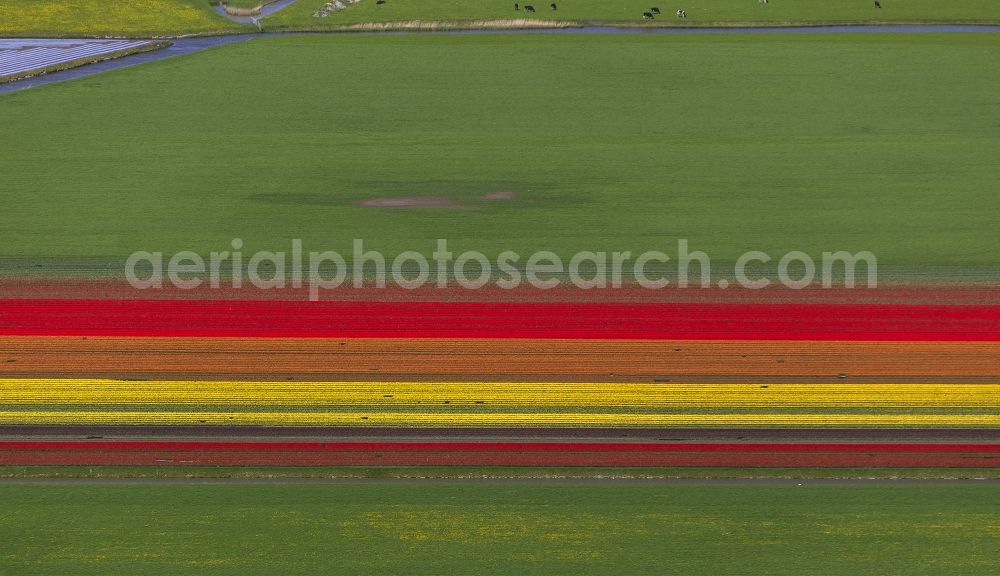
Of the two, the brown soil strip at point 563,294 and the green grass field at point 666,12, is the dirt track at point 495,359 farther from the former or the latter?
the green grass field at point 666,12

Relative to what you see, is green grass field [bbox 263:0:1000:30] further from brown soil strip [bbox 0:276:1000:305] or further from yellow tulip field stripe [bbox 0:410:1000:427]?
yellow tulip field stripe [bbox 0:410:1000:427]

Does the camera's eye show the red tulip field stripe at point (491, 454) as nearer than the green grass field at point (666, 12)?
Yes

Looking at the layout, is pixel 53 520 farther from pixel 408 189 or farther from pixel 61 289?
pixel 408 189

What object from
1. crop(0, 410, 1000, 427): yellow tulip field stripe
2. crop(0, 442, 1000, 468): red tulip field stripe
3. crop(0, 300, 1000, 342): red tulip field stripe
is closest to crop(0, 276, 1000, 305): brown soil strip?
crop(0, 300, 1000, 342): red tulip field stripe

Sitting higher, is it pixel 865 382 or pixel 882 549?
pixel 865 382

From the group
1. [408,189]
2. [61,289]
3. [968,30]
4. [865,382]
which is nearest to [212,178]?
[408,189]

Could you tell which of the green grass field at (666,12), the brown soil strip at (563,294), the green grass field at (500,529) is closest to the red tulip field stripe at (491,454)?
the green grass field at (500,529)

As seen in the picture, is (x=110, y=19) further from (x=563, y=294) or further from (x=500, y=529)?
(x=500, y=529)
